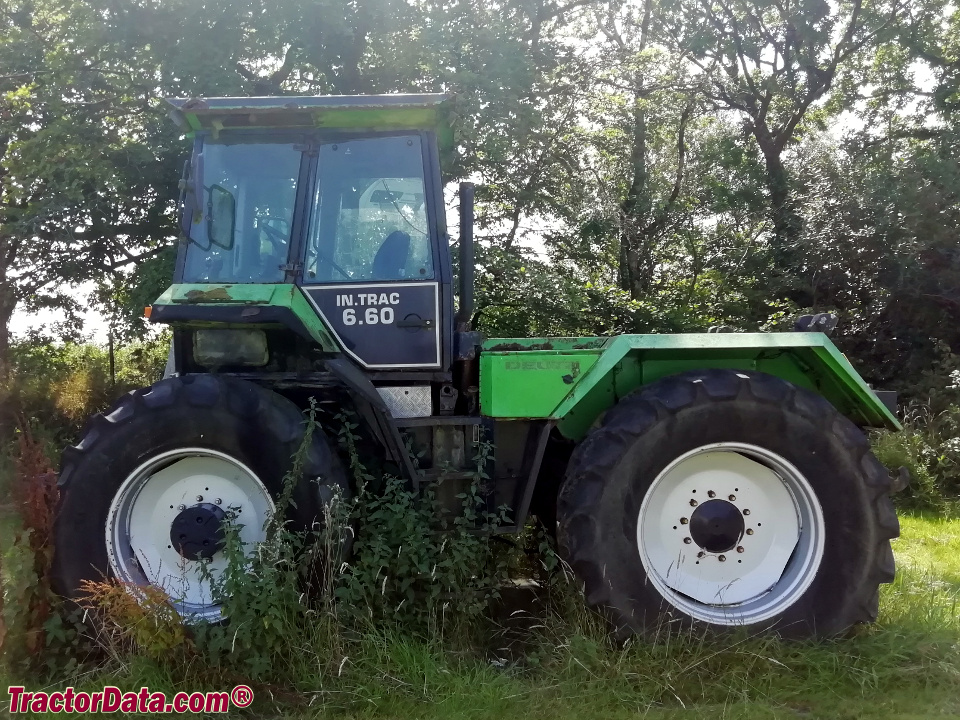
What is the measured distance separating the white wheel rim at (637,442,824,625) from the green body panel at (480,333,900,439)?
0.51m

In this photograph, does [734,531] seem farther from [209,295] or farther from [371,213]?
[209,295]

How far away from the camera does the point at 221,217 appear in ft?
12.1

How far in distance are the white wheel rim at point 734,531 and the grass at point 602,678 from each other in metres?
0.29

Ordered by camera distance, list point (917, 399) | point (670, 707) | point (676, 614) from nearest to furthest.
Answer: point (670, 707) < point (676, 614) < point (917, 399)

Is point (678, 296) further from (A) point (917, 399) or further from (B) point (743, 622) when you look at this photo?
(B) point (743, 622)

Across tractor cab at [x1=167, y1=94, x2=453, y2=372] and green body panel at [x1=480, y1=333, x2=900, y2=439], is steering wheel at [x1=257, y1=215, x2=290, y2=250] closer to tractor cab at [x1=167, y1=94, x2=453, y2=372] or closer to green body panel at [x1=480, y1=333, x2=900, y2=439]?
tractor cab at [x1=167, y1=94, x2=453, y2=372]

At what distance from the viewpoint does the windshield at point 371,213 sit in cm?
374

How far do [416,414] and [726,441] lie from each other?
1524 mm

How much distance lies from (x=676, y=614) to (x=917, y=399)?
23.5 ft

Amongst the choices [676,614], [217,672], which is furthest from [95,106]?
[676,614]

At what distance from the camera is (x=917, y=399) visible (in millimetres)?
8984

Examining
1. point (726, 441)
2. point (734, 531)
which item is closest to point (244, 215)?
point (726, 441)

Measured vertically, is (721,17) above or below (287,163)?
above

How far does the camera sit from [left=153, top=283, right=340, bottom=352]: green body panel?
3547 millimetres
